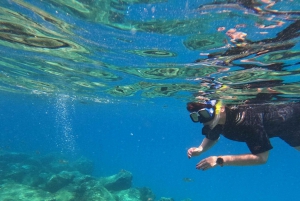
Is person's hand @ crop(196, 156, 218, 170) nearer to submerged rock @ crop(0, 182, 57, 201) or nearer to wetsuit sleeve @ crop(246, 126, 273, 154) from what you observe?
wetsuit sleeve @ crop(246, 126, 273, 154)

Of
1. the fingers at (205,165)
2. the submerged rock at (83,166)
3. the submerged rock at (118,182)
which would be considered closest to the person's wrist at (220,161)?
the fingers at (205,165)

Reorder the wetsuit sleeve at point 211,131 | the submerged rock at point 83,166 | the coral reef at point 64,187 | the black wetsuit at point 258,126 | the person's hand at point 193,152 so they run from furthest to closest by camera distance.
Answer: the submerged rock at point 83,166 < the coral reef at point 64,187 < the wetsuit sleeve at point 211,131 < the person's hand at point 193,152 < the black wetsuit at point 258,126

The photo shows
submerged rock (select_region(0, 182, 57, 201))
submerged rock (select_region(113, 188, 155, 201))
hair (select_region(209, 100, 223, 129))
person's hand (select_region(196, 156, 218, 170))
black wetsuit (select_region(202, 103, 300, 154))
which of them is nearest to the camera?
person's hand (select_region(196, 156, 218, 170))

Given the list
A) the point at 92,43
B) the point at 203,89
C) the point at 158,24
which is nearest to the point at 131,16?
the point at 158,24

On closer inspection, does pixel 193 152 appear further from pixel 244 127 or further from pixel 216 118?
pixel 244 127

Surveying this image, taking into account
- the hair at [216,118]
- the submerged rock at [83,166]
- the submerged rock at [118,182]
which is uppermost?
the submerged rock at [83,166]

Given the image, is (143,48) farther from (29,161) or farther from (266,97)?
(29,161)

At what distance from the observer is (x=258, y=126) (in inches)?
218

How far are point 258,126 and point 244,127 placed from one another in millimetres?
311

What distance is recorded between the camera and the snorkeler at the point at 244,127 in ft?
17.1

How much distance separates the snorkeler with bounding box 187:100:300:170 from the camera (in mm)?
5219

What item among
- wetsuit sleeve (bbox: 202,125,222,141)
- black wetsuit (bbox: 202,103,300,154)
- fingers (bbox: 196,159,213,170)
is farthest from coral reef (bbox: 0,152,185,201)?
fingers (bbox: 196,159,213,170)

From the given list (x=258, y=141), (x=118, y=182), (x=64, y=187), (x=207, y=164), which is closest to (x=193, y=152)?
(x=207, y=164)

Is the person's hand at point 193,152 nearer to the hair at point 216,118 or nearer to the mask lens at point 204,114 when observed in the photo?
the hair at point 216,118
